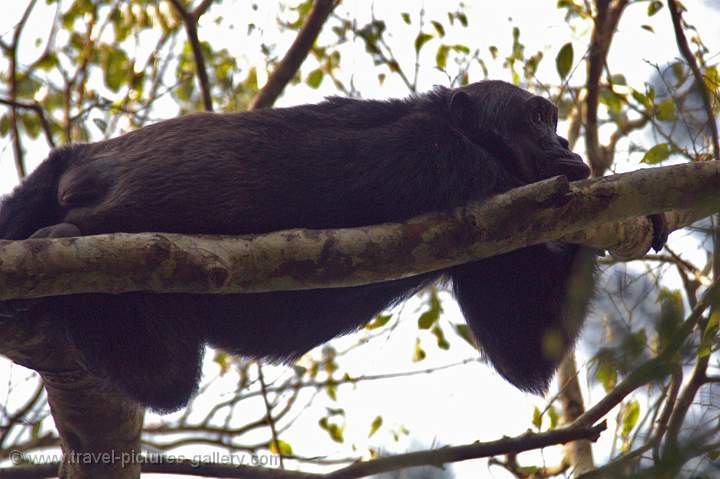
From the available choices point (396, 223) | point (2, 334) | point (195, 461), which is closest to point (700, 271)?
point (396, 223)

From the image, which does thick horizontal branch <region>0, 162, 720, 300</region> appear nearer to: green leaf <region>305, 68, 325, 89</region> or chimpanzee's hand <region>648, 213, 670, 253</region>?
A: chimpanzee's hand <region>648, 213, 670, 253</region>

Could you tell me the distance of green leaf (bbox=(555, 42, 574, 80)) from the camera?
704cm

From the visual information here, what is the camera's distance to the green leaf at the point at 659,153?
17.1ft

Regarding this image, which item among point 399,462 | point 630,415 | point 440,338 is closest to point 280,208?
point 399,462

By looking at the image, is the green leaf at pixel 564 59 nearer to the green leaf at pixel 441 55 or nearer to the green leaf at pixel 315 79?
the green leaf at pixel 441 55

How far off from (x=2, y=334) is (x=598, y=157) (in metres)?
5.04

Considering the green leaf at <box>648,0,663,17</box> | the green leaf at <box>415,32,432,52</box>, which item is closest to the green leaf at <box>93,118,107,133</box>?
the green leaf at <box>415,32,432,52</box>

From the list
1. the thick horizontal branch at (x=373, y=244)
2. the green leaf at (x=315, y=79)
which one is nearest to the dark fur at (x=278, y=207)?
the thick horizontal branch at (x=373, y=244)

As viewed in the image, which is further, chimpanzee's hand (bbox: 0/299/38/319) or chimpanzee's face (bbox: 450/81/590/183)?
chimpanzee's face (bbox: 450/81/590/183)

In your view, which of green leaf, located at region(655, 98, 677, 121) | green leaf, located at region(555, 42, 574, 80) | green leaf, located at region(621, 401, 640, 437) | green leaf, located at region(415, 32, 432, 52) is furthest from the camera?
green leaf, located at region(415, 32, 432, 52)

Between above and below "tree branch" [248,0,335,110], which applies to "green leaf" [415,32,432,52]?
above

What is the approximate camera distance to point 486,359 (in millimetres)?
5508

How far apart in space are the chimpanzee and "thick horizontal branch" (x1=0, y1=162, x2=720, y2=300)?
367mm

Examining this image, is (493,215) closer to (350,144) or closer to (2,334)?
(350,144)
